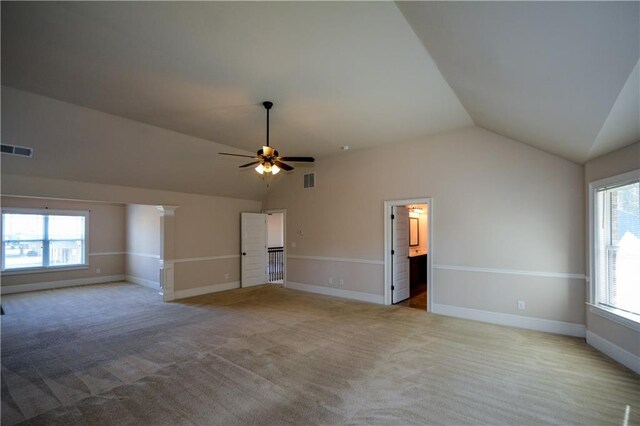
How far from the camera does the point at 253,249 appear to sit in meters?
8.18

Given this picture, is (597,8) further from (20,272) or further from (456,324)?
(20,272)

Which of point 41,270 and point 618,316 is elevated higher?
point 618,316

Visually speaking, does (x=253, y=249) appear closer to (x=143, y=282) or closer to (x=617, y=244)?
(x=143, y=282)

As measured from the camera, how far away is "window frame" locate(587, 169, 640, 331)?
127 inches

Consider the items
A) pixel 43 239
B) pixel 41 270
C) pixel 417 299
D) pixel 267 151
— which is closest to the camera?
pixel 267 151

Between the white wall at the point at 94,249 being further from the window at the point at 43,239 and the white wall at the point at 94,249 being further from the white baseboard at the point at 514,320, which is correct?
the white baseboard at the point at 514,320

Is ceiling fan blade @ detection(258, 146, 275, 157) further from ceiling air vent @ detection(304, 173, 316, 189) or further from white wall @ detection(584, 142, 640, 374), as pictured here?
white wall @ detection(584, 142, 640, 374)

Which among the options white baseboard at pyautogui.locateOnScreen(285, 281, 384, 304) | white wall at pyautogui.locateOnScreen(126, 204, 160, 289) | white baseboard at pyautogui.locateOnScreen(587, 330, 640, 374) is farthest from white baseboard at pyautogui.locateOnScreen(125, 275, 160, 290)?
white baseboard at pyautogui.locateOnScreen(587, 330, 640, 374)

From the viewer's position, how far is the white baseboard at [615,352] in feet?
10.3

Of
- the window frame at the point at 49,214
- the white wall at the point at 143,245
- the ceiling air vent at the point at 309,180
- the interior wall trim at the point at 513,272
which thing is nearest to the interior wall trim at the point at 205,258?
the white wall at the point at 143,245

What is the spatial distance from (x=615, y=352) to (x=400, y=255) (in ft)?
11.3

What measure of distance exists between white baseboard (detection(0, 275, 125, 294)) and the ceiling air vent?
21.3 ft

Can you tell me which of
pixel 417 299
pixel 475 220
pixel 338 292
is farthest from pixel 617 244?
pixel 338 292

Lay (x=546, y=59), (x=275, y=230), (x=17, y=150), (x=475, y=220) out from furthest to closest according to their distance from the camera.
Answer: (x=275, y=230) < (x=475, y=220) < (x=17, y=150) < (x=546, y=59)
